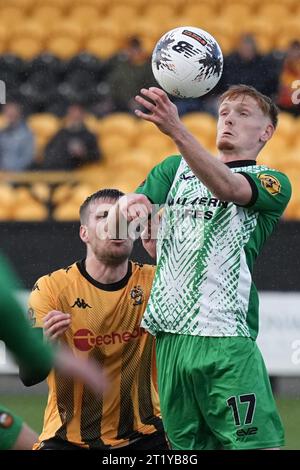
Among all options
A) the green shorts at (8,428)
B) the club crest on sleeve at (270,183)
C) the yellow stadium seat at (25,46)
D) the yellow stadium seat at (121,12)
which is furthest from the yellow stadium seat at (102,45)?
the green shorts at (8,428)

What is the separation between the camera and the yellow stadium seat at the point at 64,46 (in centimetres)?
1302

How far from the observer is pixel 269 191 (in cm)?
459

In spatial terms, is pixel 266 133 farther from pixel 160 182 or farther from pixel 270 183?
pixel 160 182

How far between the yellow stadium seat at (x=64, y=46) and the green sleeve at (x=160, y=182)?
332 inches

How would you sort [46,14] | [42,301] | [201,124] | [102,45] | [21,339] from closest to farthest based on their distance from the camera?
[21,339] < [42,301] < [201,124] < [102,45] < [46,14]

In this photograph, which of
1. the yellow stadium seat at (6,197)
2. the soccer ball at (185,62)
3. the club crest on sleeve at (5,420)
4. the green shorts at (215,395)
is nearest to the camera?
the club crest on sleeve at (5,420)

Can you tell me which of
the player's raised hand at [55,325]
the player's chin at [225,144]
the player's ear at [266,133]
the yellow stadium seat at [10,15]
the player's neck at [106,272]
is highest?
the yellow stadium seat at [10,15]

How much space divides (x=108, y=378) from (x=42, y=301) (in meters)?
0.49

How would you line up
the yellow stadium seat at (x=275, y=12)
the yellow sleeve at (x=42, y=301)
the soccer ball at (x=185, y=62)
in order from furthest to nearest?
1. the yellow stadium seat at (x=275, y=12)
2. the yellow sleeve at (x=42, y=301)
3. the soccer ball at (x=185, y=62)

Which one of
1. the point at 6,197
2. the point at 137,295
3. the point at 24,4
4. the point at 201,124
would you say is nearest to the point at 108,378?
the point at 137,295

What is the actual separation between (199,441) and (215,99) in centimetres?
774

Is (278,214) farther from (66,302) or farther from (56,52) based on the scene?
(56,52)

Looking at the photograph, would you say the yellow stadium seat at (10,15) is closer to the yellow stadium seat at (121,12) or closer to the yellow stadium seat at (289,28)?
the yellow stadium seat at (121,12)

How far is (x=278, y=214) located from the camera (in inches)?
186
